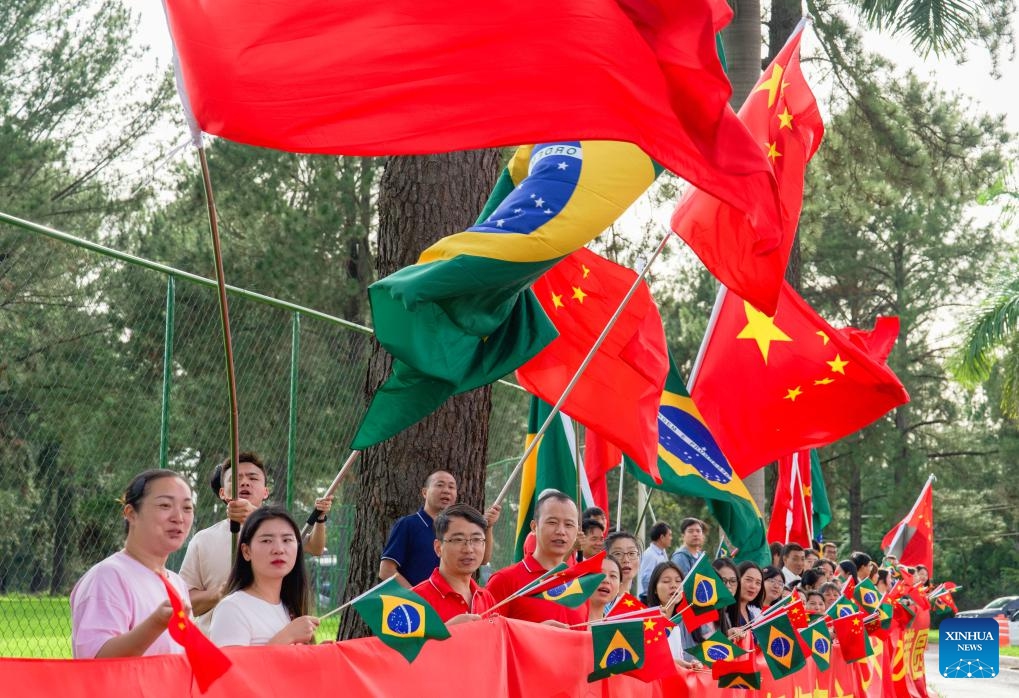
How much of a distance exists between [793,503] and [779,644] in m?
7.19

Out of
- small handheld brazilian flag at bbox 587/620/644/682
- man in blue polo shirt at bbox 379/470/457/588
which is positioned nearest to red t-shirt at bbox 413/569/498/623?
small handheld brazilian flag at bbox 587/620/644/682

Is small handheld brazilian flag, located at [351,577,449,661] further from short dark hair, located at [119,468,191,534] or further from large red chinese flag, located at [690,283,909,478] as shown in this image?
large red chinese flag, located at [690,283,909,478]

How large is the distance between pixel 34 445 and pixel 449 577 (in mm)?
2352

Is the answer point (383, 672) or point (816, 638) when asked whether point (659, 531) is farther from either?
point (383, 672)

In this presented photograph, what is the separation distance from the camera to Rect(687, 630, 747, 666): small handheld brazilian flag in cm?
744

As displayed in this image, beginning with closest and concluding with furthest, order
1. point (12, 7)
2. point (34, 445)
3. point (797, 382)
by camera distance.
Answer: point (34, 445) < point (797, 382) < point (12, 7)

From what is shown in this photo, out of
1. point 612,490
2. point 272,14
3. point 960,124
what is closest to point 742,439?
point 272,14

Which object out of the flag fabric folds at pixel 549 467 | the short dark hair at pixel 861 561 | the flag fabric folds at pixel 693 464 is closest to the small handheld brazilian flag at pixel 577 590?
the flag fabric folds at pixel 693 464

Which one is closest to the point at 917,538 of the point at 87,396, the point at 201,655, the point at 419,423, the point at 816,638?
the point at 816,638

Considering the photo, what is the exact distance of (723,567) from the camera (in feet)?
29.1

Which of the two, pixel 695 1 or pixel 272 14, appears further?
pixel 695 1

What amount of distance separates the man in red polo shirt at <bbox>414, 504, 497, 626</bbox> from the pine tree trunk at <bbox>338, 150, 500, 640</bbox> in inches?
102

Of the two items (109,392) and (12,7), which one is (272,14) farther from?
(12,7)

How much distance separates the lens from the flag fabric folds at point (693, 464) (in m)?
9.34
